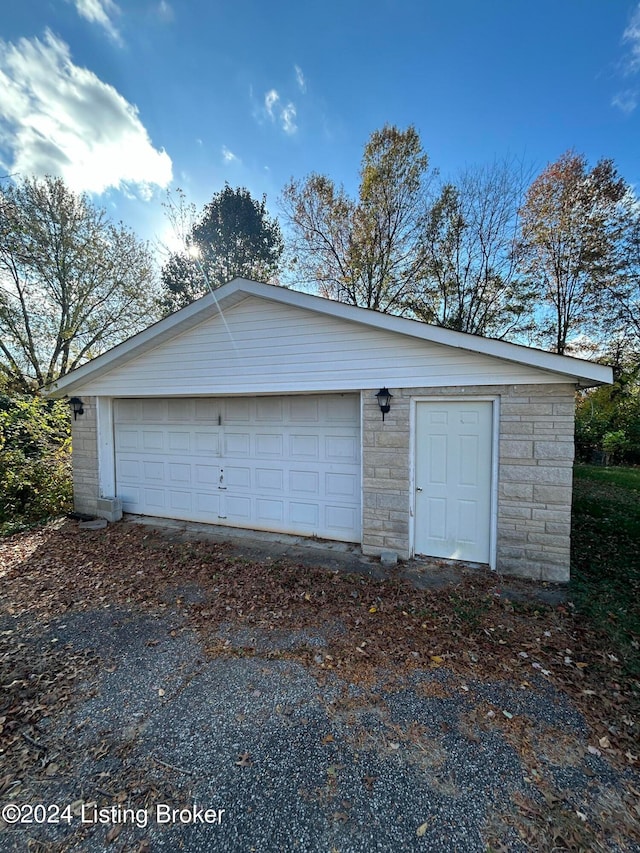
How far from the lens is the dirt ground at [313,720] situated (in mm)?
1825

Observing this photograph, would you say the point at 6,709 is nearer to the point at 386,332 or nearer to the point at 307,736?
the point at 307,736

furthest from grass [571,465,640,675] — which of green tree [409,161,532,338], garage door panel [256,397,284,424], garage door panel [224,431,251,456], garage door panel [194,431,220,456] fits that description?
green tree [409,161,532,338]

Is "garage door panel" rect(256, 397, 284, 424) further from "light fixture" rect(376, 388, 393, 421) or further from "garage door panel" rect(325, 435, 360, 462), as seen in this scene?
"light fixture" rect(376, 388, 393, 421)

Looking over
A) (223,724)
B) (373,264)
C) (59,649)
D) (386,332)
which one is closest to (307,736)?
(223,724)

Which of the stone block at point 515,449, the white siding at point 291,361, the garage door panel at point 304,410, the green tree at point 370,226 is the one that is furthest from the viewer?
the green tree at point 370,226

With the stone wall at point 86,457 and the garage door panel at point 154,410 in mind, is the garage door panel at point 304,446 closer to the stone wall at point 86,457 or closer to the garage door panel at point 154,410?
the garage door panel at point 154,410

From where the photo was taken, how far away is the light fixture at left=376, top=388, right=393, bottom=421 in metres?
4.90

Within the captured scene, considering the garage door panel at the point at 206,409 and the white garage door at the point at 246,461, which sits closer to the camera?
the white garage door at the point at 246,461

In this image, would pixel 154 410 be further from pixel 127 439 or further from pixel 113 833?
pixel 113 833

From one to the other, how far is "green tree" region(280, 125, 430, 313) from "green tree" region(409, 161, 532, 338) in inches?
24.3

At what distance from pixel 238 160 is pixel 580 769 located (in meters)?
13.4

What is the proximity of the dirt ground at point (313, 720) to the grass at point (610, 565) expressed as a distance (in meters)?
0.23

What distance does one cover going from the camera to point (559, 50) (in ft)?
23.1

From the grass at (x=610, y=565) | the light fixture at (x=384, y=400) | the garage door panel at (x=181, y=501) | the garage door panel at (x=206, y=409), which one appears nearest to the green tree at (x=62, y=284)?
the garage door panel at (x=206, y=409)
